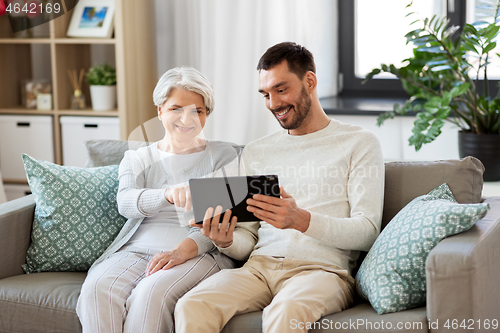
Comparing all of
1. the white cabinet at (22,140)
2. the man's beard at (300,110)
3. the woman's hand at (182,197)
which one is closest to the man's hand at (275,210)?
the woman's hand at (182,197)

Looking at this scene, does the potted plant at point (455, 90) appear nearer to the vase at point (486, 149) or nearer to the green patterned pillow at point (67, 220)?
the vase at point (486, 149)

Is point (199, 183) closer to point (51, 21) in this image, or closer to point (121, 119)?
point (121, 119)

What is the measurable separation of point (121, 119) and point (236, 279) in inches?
65.8

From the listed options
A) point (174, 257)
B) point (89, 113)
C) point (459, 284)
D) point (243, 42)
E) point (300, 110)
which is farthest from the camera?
point (89, 113)

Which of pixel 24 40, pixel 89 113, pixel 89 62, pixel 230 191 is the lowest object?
pixel 230 191

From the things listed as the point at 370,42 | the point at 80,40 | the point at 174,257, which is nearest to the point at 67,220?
the point at 174,257

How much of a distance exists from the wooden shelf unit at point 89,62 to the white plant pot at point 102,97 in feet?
0.17

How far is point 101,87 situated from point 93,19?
1.21ft

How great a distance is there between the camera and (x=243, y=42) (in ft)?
9.44

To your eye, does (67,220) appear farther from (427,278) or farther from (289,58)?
(427,278)

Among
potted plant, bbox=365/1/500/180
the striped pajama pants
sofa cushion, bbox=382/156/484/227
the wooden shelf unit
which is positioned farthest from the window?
the striped pajama pants

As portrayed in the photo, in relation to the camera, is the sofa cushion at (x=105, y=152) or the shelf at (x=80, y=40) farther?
the shelf at (x=80, y=40)

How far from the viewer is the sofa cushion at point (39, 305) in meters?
1.57

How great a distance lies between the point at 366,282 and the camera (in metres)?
1.44
